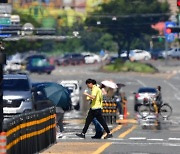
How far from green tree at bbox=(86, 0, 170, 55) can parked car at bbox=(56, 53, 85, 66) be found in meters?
3.97

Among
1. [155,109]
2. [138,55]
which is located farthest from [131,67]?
[155,109]

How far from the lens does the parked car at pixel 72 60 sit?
4771 inches

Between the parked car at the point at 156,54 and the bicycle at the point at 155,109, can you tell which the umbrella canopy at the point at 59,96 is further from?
the parked car at the point at 156,54

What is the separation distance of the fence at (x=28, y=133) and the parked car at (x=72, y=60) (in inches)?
3706

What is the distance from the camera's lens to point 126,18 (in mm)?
118000

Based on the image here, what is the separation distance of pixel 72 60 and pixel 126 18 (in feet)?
31.6

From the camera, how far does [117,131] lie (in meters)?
33.8

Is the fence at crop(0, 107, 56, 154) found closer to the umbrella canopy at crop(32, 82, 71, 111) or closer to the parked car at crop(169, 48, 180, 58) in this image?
the umbrella canopy at crop(32, 82, 71, 111)

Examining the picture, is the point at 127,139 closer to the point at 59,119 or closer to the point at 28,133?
the point at 59,119

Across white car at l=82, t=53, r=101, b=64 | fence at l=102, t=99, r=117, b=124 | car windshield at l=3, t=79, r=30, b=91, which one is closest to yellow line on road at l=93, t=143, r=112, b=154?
car windshield at l=3, t=79, r=30, b=91

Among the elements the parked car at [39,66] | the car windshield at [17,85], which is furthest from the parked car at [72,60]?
the car windshield at [17,85]

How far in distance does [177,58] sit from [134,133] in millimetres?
96768

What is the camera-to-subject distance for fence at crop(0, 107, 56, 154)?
19578 mm

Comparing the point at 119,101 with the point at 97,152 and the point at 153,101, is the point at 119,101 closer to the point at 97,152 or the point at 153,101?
the point at 153,101
